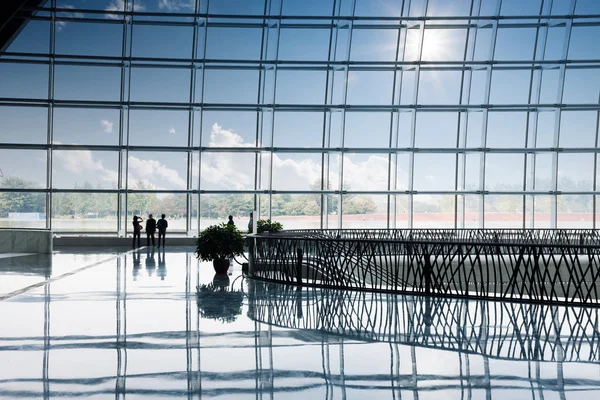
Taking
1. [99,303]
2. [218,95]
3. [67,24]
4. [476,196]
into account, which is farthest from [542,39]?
[99,303]

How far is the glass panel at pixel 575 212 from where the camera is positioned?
2488cm

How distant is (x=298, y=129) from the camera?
24.6 m

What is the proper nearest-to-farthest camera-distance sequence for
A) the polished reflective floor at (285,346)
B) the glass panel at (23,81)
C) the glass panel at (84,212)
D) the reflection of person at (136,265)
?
the polished reflective floor at (285,346) < the reflection of person at (136,265) < the glass panel at (23,81) < the glass panel at (84,212)

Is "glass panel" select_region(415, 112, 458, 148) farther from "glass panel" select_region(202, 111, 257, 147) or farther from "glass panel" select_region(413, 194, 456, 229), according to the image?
"glass panel" select_region(202, 111, 257, 147)

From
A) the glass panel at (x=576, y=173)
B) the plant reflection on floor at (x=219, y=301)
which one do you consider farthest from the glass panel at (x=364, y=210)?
the plant reflection on floor at (x=219, y=301)

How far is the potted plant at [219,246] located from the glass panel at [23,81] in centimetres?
1427

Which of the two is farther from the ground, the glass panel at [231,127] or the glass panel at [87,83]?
the glass panel at [87,83]

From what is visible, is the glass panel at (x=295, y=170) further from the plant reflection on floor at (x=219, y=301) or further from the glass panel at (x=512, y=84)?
the plant reflection on floor at (x=219, y=301)

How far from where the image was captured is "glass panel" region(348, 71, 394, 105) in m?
24.8

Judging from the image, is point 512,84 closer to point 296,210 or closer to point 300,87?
point 300,87

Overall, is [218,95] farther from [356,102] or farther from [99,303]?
[99,303]

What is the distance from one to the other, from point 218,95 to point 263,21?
3.44 meters

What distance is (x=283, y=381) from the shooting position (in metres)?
4.69

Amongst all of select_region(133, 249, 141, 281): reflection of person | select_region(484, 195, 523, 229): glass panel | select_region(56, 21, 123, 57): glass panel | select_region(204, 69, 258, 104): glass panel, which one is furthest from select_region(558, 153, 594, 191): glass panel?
select_region(56, 21, 123, 57): glass panel
